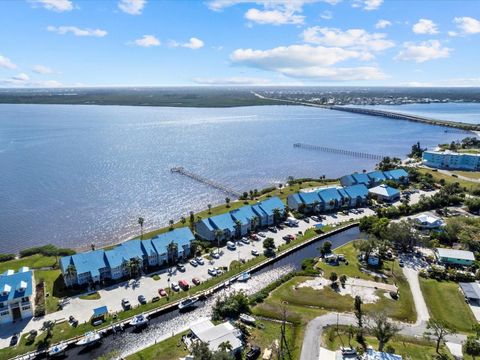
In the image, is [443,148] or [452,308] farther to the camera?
[443,148]

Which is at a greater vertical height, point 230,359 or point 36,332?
point 230,359

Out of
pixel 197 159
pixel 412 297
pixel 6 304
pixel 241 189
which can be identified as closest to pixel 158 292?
pixel 6 304

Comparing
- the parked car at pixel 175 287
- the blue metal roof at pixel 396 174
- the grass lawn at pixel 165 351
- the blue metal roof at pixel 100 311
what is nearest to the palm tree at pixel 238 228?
the parked car at pixel 175 287

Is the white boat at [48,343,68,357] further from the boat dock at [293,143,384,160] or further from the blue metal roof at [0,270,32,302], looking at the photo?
the boat dock at [293,143,384,160]

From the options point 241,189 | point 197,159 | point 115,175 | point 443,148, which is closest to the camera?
point 241,189

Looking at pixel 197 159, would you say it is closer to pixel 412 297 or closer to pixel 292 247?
pixel 292 247

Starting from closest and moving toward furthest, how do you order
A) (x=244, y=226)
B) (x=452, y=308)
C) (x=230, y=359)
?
1. (x=230, y=359)
2. (x=452, y=308)
3. (x=244, y=226)

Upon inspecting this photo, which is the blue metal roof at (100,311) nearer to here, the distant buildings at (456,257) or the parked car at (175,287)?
the parked car at (175,287)
